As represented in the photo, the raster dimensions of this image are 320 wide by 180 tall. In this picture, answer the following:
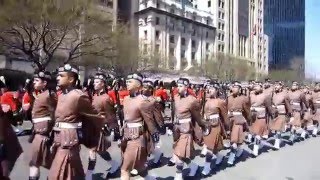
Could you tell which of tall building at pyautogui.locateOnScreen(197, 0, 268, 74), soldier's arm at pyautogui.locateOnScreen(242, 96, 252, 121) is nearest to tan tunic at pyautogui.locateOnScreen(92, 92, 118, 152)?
soldier's arm at pyautogui.locateOnScreen(242, 96, 252, 121)

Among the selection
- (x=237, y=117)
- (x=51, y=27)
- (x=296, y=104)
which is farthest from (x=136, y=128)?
(x=51, y=27)

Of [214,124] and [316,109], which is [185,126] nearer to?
[214,124]

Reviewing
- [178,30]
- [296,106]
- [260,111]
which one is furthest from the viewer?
[178,30]

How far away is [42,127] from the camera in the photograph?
5848 mm

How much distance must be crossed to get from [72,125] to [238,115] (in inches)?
236

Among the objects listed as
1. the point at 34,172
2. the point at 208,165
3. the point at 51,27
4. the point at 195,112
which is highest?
the point at 51,27

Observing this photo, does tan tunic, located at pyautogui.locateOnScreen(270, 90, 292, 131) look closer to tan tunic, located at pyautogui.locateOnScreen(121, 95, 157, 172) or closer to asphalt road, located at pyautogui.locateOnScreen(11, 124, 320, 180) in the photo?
asphalt road, located at pyautogui.locateOnScreen(11, 124, 320, 180)

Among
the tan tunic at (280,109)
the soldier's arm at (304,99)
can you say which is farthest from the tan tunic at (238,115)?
the soldier's arm at (304,99)

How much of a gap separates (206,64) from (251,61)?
1572 inches

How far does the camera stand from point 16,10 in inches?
817

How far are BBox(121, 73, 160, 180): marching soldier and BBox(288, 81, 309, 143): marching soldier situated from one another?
8986mm

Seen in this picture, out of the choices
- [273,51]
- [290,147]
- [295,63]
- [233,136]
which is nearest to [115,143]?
[233,136]

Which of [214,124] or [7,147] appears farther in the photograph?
[214,124]

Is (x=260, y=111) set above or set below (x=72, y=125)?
below
